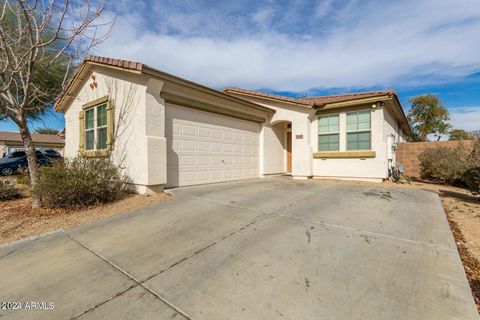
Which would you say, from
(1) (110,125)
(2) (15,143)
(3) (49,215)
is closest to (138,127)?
(1) (110,125)

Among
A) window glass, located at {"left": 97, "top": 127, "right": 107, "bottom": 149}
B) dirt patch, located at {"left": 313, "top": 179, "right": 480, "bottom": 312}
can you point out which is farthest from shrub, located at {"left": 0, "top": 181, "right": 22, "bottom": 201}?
dirt patch, located at {"left": 313, "top": 179, "right": 480, "bottom": 312}

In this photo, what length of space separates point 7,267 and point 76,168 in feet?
10.8

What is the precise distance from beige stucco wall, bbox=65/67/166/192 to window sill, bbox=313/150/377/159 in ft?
22.9

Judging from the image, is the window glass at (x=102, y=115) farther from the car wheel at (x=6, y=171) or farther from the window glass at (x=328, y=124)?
the car wheel at (x=6, y=171)

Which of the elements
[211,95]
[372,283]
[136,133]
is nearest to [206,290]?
[372,283]

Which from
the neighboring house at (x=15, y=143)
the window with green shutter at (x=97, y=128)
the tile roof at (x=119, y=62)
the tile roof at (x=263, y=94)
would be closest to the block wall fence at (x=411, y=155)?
the tile roof at (x=263, y=94)

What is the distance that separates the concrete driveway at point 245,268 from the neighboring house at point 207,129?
2.89 meters

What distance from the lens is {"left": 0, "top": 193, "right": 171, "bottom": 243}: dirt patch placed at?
14.4 feet

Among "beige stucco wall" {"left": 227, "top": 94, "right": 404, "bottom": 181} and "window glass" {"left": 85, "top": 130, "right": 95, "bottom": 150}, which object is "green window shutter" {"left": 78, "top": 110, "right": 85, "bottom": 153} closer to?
"window glass" {"left": 85, "top": 130, "right": 95, "bottom": 150}

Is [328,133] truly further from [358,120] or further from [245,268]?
[245,268]

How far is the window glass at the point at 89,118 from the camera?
342 inches

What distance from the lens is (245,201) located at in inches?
223

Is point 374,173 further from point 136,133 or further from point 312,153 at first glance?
point 136,133

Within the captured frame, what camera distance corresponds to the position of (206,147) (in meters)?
8.33
